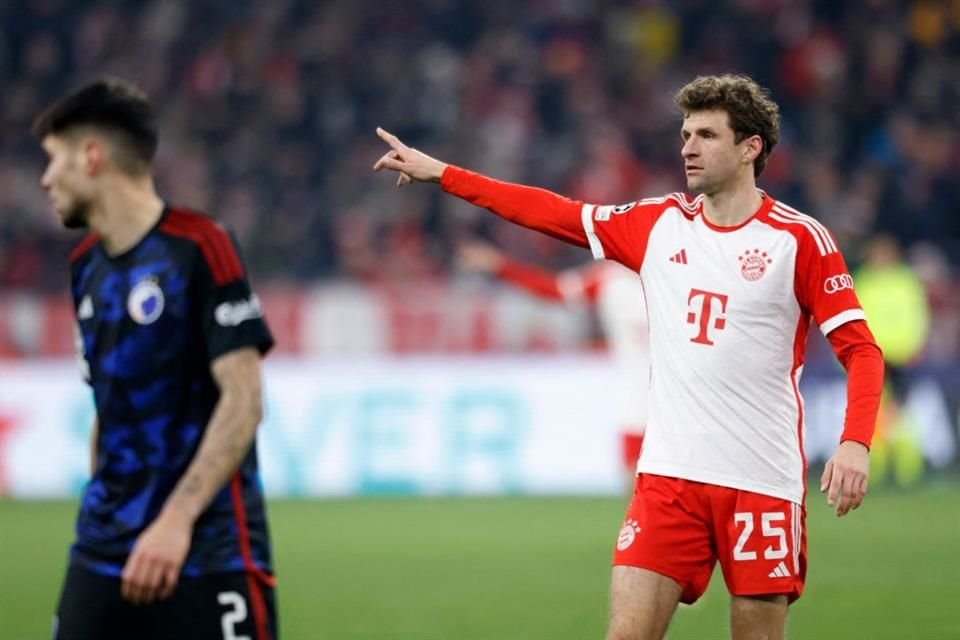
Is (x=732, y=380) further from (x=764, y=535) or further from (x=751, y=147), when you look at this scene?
(x=751, y=147)

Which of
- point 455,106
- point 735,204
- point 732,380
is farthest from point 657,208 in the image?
point 455,106

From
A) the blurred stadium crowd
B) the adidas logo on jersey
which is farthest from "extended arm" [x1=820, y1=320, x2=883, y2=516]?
the blurred stadium crowd

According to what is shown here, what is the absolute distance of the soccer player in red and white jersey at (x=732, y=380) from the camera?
5.36 metres

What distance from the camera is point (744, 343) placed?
5.44m

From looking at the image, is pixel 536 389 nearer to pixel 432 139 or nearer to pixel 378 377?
pixel 378 377

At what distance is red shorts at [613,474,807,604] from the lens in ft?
17.7

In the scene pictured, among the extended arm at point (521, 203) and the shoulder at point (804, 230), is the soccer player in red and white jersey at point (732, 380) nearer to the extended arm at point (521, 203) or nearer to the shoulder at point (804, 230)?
the shoulder at point (804, 230)

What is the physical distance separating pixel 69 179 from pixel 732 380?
2296 millimetres

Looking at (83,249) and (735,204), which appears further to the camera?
(735,204)

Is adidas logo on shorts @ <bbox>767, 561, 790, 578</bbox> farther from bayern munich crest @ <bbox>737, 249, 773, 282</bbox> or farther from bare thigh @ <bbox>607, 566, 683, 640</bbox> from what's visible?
bayern munich crest @ <bbox>737, 249, 773, 282</bbox>

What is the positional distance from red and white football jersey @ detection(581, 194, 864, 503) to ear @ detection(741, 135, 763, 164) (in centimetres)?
16

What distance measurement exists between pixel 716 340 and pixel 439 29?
17.4 m

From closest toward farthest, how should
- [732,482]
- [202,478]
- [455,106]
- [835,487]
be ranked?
1. [202,478]
2. [835,487]
3. [732,482]
4. [455,106]

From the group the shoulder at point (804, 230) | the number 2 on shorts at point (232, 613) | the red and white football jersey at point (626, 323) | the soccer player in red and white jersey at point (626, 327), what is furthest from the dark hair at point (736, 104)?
Result: the red and white football jersey at point (626, 323)
